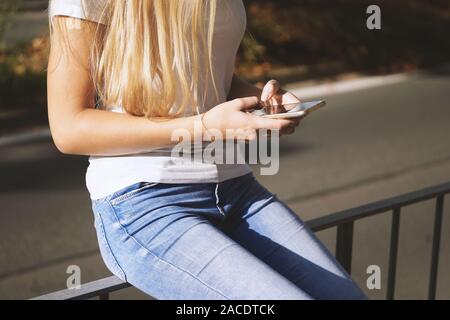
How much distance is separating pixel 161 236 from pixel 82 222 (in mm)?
4087

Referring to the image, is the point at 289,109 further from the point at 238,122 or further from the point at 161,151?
the point at 161,151

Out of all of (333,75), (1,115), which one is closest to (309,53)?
(333,75)

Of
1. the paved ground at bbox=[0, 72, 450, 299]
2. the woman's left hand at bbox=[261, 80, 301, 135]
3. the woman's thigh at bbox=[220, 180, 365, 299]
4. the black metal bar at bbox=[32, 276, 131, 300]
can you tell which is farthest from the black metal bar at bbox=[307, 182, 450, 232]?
the paved ground at bbox=[0, 72, 450, 299]

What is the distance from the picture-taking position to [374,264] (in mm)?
5000

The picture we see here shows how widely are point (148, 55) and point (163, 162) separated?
0.25 m

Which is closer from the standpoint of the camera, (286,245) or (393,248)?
(286,245)

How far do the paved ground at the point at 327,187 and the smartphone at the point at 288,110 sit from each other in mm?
2893

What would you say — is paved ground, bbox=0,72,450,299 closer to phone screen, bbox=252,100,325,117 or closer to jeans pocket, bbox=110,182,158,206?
jeans pocket, bbox=110,182,158,206

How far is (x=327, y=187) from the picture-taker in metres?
6.54

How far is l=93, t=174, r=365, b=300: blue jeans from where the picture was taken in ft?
5.33

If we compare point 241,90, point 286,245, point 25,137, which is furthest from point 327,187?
point 286,245

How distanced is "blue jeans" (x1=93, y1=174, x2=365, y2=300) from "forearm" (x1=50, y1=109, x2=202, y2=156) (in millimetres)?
105

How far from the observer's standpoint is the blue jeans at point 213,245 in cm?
163
